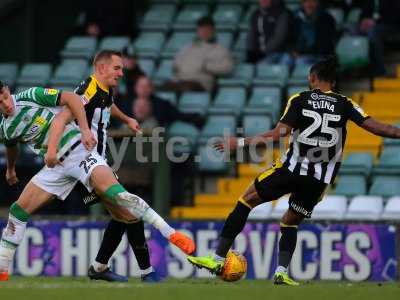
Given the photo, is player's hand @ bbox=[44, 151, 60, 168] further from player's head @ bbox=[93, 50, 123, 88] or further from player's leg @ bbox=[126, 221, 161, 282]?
player's leg @ bbox=[126, 221, 161, 282]

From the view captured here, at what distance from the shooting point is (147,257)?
12.5 m

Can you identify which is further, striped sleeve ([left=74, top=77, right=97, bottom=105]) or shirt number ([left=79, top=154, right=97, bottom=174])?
striped sleeve ([left=74, top=77, right=97, bottom=105])

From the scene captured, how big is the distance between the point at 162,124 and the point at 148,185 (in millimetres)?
768

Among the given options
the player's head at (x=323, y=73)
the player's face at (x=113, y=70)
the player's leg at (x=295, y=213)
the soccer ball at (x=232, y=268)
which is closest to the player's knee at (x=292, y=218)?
the player's leg at (x=295, y=213)

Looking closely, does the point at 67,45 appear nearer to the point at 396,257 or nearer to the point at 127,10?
the point at 127,10

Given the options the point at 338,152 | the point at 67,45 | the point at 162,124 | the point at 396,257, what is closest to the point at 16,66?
the point at 67,45

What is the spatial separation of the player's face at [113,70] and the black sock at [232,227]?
1475mm

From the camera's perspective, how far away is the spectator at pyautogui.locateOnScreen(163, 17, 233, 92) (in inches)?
725

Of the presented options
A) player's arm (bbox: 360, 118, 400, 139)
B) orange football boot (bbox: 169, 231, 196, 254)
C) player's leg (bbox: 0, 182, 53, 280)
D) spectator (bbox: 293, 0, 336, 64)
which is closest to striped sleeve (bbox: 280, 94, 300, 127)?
player's arm (bbox: 360, 118, 400, 139)

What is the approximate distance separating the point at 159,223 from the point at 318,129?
1.54m

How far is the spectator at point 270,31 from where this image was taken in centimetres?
1831

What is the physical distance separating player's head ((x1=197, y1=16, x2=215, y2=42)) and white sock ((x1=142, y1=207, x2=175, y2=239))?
6.67 m

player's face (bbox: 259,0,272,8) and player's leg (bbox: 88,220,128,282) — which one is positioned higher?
player's face (bbox: 259,0,272,8)

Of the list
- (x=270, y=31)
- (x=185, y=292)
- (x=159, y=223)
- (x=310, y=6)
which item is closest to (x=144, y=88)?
(x=270, y=31)
